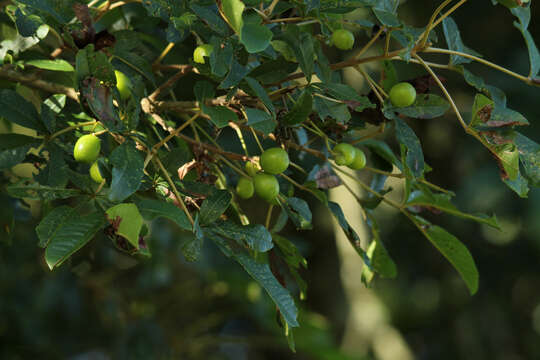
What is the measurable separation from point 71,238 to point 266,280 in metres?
0.16

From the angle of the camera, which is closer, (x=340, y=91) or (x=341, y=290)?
(x=340, y=91)

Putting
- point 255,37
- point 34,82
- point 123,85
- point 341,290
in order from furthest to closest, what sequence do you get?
point 341,290 < point 34,82 < point 123,85 < point 255,37

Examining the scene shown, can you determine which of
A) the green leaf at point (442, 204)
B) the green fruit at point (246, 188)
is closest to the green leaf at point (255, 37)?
the green fruit at point (246, 188)

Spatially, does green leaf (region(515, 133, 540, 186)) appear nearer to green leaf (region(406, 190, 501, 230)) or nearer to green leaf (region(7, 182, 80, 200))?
green leaf (region(406, 190, 501, 230))

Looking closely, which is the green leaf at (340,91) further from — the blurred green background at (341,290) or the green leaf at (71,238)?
the blurred green background at (341,290)

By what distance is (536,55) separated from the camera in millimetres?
613

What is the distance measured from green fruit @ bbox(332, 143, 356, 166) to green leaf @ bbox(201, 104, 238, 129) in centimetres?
12

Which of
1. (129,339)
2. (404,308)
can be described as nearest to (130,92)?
(129,339)

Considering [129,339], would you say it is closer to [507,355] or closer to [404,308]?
[404,308]

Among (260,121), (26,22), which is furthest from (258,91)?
(26,22)

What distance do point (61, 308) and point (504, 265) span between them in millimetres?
2093

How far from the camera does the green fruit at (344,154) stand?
555mm

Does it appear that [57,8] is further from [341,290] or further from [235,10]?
[341,290]

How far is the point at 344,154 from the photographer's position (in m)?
0.56
